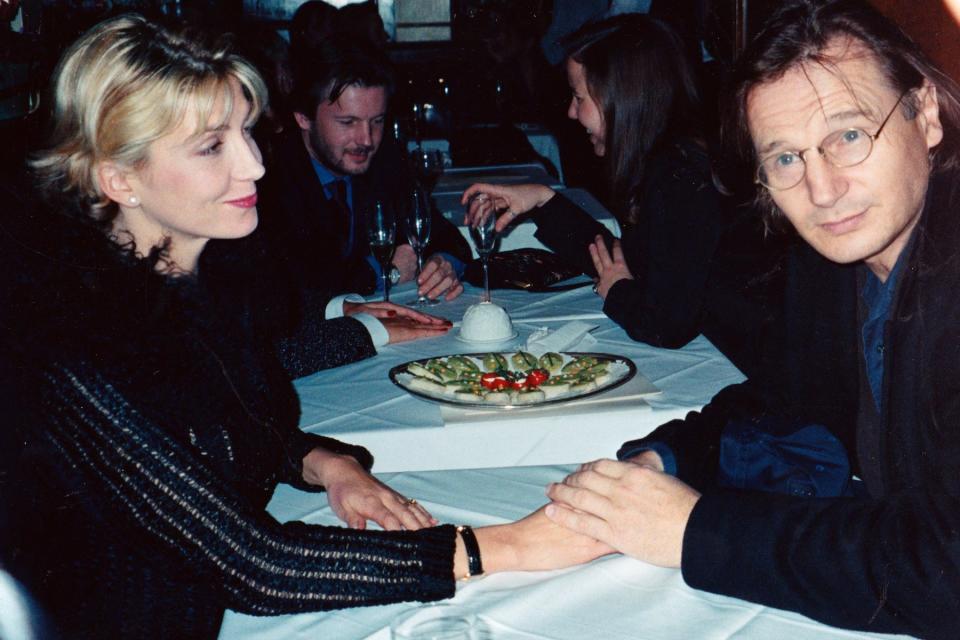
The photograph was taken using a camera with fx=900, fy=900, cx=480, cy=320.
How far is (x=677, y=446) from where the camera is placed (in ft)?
4.86

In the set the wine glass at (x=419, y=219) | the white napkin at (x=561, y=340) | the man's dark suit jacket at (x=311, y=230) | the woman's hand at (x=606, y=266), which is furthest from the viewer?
the man's dark suit jacket at (x=311, y=230)

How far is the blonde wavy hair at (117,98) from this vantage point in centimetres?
140

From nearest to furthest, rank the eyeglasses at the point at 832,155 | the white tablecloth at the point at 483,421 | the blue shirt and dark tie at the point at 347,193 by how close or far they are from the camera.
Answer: the eyeglasses at the point at 832,155 → the white tablecloth at the point at 483,421 → the blue shirt and dark tie at the point at 347,193

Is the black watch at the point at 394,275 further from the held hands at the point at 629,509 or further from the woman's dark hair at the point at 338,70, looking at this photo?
the held hands at the point at 629,509

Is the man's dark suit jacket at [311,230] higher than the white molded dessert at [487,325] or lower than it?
higher

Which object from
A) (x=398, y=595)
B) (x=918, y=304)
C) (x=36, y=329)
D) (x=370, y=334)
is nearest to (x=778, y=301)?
(x=918, y=304)

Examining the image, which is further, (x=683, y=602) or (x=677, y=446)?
(x=677, y=446)

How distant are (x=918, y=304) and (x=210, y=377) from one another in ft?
3.35

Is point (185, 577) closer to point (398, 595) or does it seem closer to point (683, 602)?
point (398, 595)

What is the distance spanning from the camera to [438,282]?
266cm

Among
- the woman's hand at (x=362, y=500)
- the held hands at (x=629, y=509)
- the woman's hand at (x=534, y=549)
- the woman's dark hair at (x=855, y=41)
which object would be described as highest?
the woman's dark hair at (x=855, y=41)

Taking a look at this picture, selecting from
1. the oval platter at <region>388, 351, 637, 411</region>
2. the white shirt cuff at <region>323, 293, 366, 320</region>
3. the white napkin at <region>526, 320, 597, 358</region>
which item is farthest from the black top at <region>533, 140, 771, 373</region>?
the white shirt cuff at <region>323, 293, 366, 320</region>

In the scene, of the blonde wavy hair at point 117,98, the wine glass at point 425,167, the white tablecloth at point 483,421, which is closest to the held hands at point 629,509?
the white tablecloth at point 483,421

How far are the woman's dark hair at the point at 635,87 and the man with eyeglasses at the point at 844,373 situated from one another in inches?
41.1
